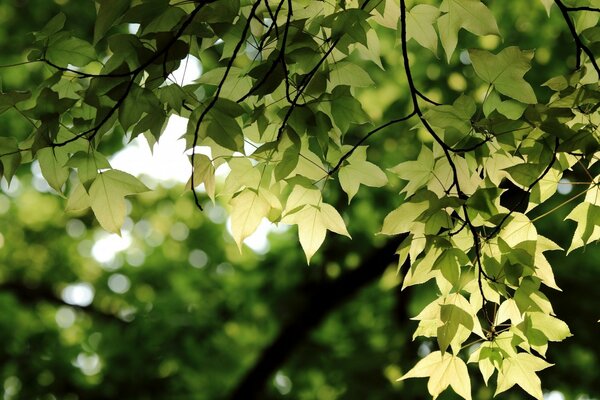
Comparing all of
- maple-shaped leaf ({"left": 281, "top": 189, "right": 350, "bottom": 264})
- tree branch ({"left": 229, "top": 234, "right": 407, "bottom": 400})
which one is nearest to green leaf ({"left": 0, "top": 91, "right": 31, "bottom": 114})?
maple-shaped leaf ({"left": 281, "top": 189, "right": 350, "bottom": 264})

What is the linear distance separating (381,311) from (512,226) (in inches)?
248

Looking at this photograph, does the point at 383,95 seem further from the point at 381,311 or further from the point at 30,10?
the point at 30,10

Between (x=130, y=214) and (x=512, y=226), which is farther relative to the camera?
(x=130, y=214)

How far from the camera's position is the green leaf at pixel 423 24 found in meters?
1.47

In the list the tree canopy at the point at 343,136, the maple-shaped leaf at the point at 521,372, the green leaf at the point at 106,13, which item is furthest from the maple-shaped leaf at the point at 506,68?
the green leaf at the point at 106,13

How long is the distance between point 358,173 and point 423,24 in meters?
0.37

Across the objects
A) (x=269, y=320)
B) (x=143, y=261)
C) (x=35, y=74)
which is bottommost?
(x=143, y=261)

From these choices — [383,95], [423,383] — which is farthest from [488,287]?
[383,95]

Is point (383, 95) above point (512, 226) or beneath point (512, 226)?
beneath

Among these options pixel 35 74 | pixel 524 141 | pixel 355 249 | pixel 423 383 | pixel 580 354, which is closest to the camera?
pixel 524 141

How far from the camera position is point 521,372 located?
1405 mm

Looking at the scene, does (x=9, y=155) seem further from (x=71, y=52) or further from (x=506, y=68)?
(x=506, y=68)

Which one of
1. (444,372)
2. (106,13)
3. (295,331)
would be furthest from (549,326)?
(295,331)

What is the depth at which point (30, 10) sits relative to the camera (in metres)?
6.98
